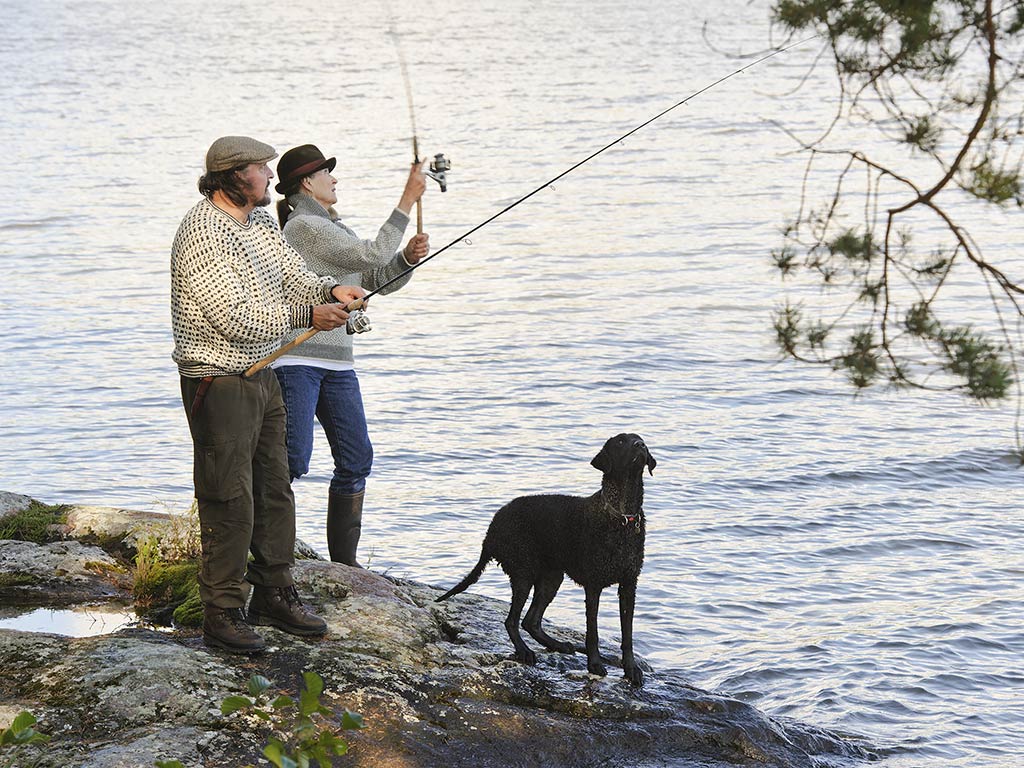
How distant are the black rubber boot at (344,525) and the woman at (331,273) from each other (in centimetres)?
1

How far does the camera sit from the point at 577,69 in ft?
131

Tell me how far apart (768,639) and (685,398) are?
209 inches

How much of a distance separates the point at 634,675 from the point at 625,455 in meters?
1.01

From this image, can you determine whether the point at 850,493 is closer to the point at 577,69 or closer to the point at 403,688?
the point at 403,688

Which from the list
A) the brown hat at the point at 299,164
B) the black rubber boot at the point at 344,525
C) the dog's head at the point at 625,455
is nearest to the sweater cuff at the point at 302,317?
the brown hat at the point at 299,164

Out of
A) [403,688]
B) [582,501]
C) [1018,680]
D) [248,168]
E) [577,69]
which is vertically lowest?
[1018,680]

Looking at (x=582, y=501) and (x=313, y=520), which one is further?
(x=313, y=520)

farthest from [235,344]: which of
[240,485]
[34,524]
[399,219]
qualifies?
[34,524]

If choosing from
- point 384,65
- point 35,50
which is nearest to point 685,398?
point 384,65

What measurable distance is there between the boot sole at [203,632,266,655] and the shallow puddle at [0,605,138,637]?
2.38ft

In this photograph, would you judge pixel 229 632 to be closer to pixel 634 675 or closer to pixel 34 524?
pixel 634 675

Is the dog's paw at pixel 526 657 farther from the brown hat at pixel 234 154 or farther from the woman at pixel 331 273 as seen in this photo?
the brown hat at pixel 234 154

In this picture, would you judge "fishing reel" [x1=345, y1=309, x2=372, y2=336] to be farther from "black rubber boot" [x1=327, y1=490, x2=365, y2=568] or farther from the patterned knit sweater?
"black rubber boot" [x1=327, y1=490, x2=365, y2=568]

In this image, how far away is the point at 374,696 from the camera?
18.5 feet
